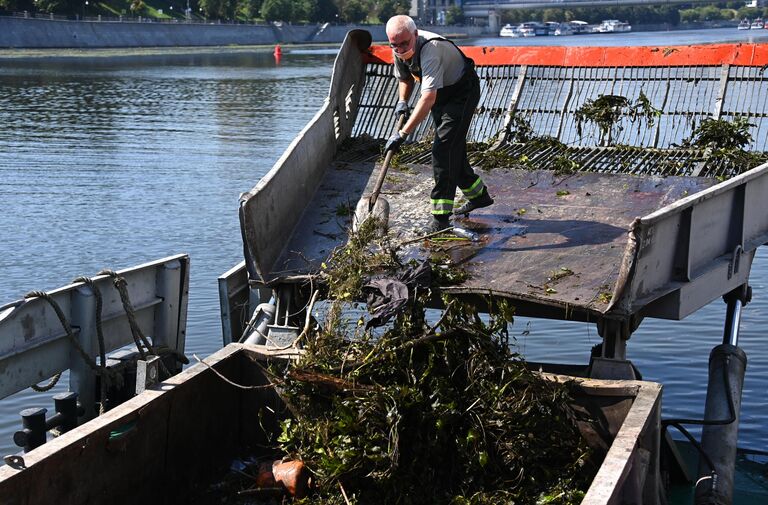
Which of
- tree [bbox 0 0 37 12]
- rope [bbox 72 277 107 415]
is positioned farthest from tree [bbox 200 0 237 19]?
rope [bbox 72 277 107 415]

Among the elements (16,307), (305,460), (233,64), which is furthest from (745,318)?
(233,64)

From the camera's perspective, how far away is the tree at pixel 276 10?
93.2 m

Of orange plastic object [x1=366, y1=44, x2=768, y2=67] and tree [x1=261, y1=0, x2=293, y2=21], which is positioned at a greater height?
orange plastic object [x1=366, y1=44, x2=768, y2=67]

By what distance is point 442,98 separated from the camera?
7535mm

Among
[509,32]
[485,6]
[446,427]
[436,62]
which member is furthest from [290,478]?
[485,6]

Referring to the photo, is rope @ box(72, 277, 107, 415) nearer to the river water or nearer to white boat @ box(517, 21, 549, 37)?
the river water

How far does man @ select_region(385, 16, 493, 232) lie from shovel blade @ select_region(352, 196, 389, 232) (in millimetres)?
330

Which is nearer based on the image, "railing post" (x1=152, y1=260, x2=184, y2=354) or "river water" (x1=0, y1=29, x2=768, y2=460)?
"railing post" (x1=152, y1=260, x2=184, y2=354)

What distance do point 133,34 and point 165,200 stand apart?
2331 inches

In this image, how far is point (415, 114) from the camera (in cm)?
708

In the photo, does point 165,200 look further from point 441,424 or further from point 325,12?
point 325,12

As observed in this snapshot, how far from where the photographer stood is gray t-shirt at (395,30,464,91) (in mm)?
7238

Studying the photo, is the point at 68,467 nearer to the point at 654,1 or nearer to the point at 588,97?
the point at 588,97

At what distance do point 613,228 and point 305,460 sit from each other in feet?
9.59
